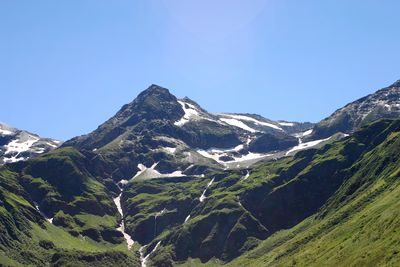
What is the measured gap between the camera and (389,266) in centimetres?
19562
